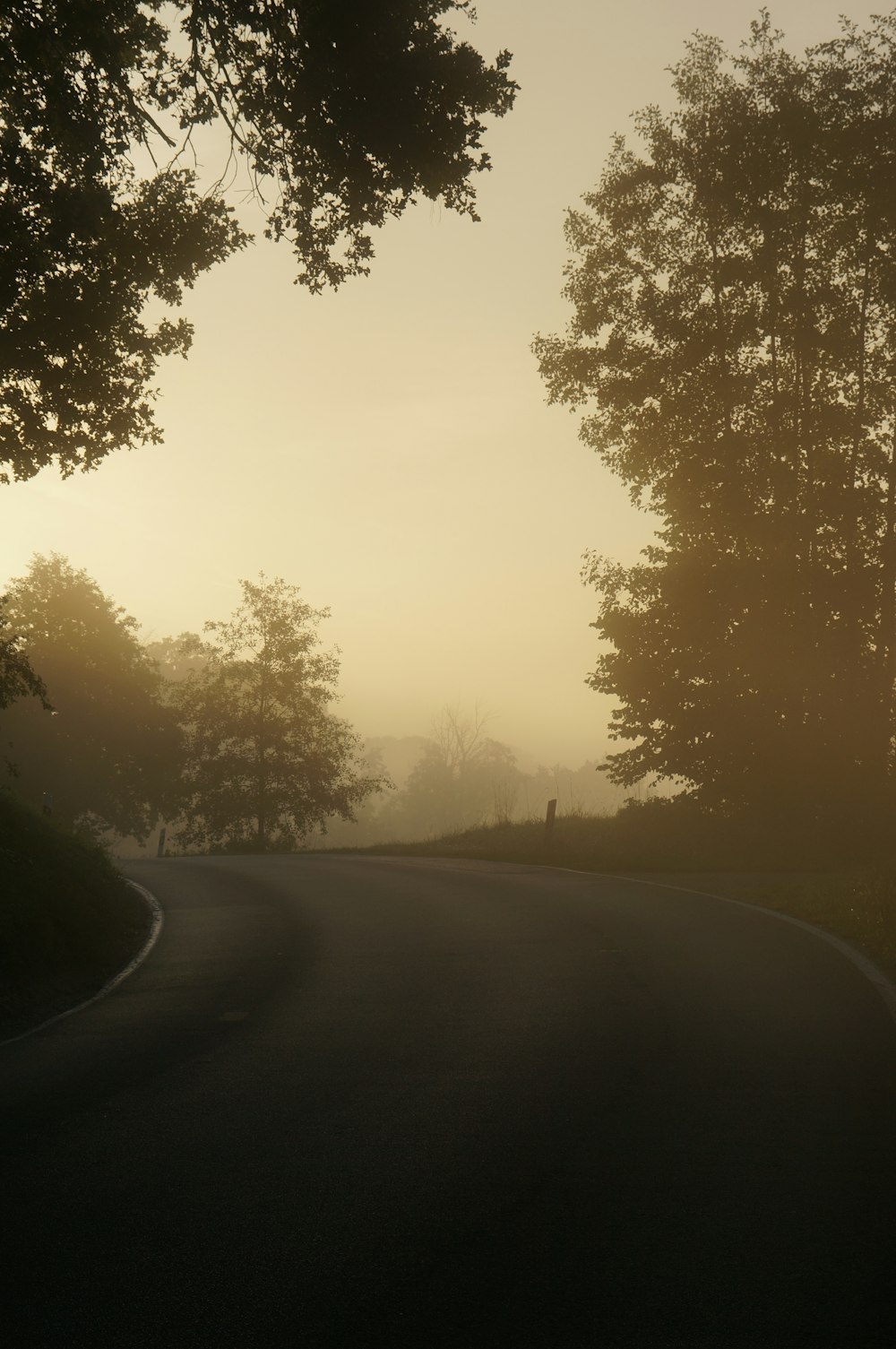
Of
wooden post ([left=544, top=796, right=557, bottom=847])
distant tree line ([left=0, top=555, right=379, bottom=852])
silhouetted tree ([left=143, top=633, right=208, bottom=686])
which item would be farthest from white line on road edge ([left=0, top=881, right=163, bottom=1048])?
silhouetted tree ([left=143, top=633, right=208, bottom=686])

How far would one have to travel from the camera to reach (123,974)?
1127 centimetres

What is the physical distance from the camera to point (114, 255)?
12508 millimetres

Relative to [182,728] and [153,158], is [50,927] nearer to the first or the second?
[153,158]

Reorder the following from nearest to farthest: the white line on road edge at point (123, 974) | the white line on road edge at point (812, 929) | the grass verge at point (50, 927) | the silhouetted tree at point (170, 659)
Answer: the white line on road edge at point (123, 974)
the white line on road edge at point (812, 929)
the grass verge at point (50, 927)
the silhouetted tree at point (170, 659)

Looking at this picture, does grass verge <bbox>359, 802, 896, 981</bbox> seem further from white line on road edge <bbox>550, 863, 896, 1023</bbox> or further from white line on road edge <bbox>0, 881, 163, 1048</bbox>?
white line on road edge <bbox>0, 881, 163, 1048</bbox>

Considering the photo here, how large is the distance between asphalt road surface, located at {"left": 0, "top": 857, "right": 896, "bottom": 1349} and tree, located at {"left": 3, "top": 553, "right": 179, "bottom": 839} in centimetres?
4301

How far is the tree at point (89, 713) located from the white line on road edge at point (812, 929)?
35.1 meters

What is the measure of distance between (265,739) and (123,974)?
39.3 meters

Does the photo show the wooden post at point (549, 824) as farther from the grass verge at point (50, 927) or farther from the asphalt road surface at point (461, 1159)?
the asphalt road surface at point (461, 1159)

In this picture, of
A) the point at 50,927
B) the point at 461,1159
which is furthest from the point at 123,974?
the point at 461,1159

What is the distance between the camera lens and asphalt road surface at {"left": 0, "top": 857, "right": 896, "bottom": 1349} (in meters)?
3.65

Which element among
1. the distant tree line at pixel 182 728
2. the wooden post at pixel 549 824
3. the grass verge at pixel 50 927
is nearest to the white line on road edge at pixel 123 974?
the grass verge at pixel 50 927

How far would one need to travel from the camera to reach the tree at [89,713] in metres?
50.8

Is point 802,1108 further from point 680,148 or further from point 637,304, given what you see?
point 680,148
